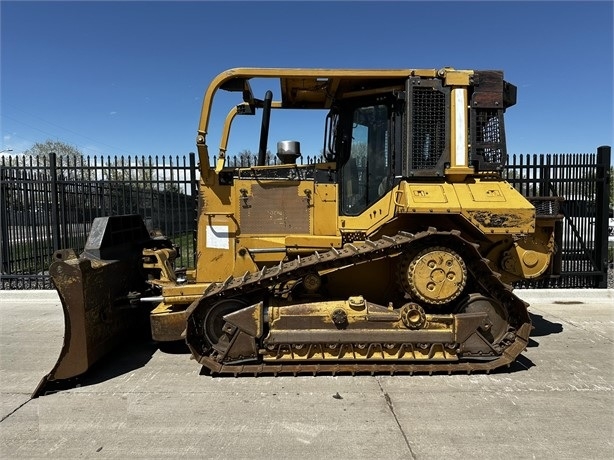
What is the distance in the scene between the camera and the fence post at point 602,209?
25.8 ft

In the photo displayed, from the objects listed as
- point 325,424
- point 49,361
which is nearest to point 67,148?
point 49,361

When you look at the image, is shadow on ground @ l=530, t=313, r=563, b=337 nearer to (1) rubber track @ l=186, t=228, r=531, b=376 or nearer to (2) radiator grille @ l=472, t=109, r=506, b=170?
(1) rubber track @ l=186, t=228, r=531, b=376

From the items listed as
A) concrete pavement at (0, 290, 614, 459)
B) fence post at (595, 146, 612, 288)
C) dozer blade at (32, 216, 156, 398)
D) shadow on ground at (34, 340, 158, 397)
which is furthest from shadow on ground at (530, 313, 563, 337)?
dozer blade at (32, 216, 156, 398)

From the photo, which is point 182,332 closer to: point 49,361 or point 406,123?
point 49,361

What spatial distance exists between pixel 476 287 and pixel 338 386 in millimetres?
1754

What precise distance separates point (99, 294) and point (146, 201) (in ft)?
14.6

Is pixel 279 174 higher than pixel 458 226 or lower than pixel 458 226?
higher

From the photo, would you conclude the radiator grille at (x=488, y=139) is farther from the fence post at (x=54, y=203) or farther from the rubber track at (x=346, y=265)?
the fence post at (x=54, y=203)

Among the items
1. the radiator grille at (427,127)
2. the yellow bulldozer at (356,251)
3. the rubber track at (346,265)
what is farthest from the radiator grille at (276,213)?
the radiator grille at (427,127)

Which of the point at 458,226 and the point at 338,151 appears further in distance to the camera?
→ the point at 338,151

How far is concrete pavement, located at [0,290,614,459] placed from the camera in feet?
9.39

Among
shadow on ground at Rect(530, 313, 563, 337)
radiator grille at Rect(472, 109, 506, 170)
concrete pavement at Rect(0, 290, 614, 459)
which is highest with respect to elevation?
radiator grille at Rect(472, 109, 506, 170)

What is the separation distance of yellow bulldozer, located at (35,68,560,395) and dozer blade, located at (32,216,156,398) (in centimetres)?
2

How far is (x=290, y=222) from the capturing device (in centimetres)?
457
